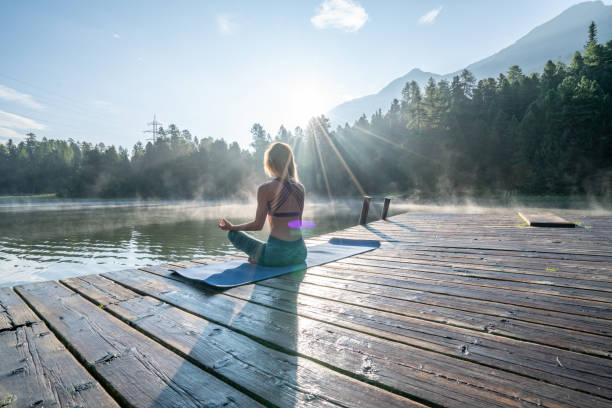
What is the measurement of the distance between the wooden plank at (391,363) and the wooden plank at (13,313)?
1.02 m

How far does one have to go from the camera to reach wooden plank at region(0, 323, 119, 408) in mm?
1221

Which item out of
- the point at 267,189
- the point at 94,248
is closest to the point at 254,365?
the point at 267,189

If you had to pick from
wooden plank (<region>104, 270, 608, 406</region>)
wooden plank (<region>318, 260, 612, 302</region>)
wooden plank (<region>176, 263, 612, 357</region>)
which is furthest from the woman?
wooden plank (<region>104, 270, 608, 406</region>)

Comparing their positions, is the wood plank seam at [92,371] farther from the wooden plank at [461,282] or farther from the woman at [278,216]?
the wooden plank at [461,282]

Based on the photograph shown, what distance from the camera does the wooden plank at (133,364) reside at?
3.99 ft

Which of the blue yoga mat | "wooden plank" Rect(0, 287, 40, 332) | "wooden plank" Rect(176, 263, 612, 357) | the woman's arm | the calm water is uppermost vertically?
the woman's arm

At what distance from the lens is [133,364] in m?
1.47

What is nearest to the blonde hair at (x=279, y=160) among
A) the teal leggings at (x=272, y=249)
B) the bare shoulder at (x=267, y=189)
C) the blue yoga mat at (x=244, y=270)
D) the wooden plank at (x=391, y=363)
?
the bare shoulder at (x=267, y=189)

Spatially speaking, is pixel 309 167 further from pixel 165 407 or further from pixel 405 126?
pixel 165 407

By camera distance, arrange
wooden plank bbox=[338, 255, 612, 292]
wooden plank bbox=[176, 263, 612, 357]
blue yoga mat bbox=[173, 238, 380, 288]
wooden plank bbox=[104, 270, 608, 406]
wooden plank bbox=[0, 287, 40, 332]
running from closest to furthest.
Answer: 1. wooden plank bbox=[104, 270, 608, 406]
2. wooden plank bbox=[176, 263, 612, 357]
3. wooden plank bbox=[0, 287, 40, 332]
4. wooden plank bbox=[338, 255, 612, 292]
5. blue yoga mat bbox=[173, 238, 380, 288]

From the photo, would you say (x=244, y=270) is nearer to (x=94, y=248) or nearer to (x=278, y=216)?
(x=278, y=216)

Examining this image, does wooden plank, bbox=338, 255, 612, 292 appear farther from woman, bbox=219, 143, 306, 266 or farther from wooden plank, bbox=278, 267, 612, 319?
woman, bbox=219, 143, 306, 266

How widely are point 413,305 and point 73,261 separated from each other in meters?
11.9

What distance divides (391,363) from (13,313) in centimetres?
255
